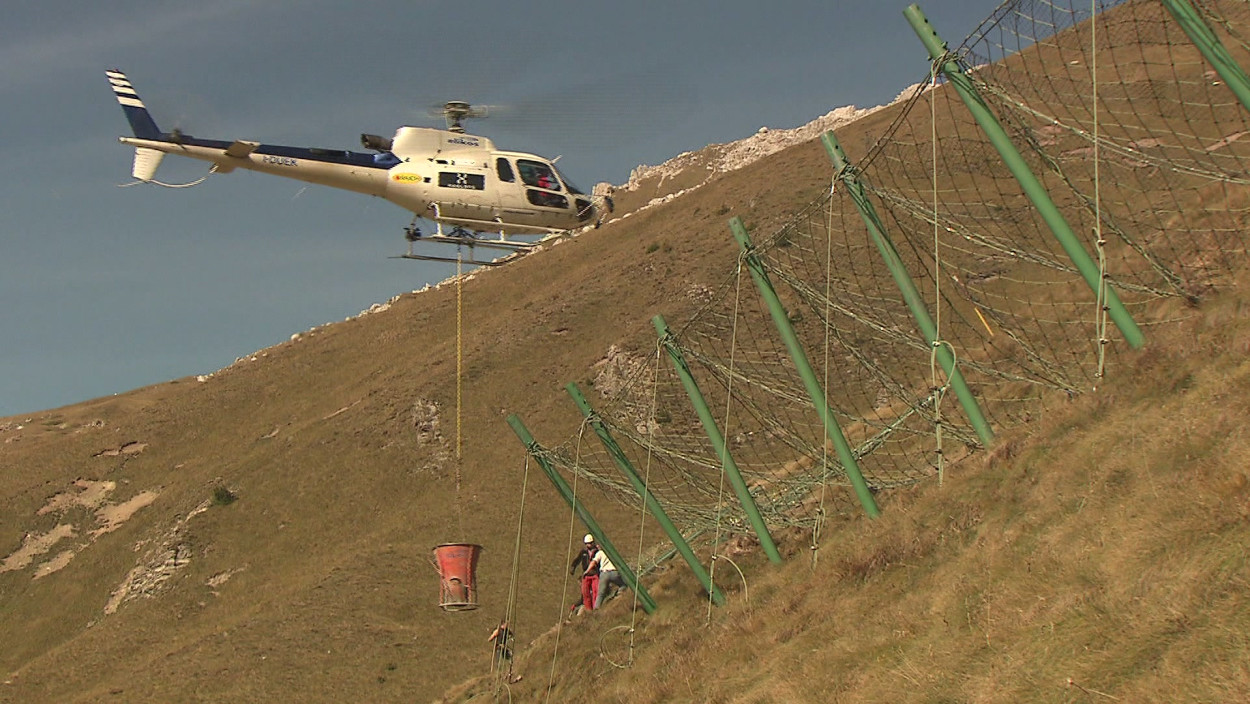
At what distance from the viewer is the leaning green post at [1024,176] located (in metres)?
13.0

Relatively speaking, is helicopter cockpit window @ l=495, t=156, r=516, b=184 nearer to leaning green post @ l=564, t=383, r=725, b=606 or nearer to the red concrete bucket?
leaning green post @ l=564, t=383, r=725, b=606

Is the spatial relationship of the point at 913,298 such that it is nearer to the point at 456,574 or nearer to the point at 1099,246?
the point at 1099,246

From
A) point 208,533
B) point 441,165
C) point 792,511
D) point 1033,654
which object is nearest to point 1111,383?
point 1033,654

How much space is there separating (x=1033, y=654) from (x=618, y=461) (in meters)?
→ 10.2

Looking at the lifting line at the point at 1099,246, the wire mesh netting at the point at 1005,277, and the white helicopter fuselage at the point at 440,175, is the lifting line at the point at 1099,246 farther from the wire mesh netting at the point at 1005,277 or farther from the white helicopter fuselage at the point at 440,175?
the white helicopter fuselage at the point at 440,175

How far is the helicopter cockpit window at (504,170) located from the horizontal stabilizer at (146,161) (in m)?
7.92

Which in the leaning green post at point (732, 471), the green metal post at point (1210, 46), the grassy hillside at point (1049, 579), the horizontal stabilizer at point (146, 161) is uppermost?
the horizontal stabilizer at point (146, 161)

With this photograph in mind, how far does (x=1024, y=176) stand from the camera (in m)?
13.3

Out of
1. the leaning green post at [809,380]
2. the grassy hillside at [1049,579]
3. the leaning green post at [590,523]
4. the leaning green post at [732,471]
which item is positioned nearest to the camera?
the grassy hillside at [1049,579]

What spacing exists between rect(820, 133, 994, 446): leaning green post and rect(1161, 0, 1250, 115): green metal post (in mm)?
3718

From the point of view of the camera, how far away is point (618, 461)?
19.1 m

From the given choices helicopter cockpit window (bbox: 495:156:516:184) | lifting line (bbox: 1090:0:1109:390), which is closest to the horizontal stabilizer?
helicopter cockpit window (bbox: 495:156:516:184)

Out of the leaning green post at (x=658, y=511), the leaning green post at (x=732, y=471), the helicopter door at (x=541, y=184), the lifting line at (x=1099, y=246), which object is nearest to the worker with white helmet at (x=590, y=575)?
the leaning green post at (x=658, y=511)

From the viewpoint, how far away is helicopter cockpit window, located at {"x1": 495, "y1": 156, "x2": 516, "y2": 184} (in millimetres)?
32562
